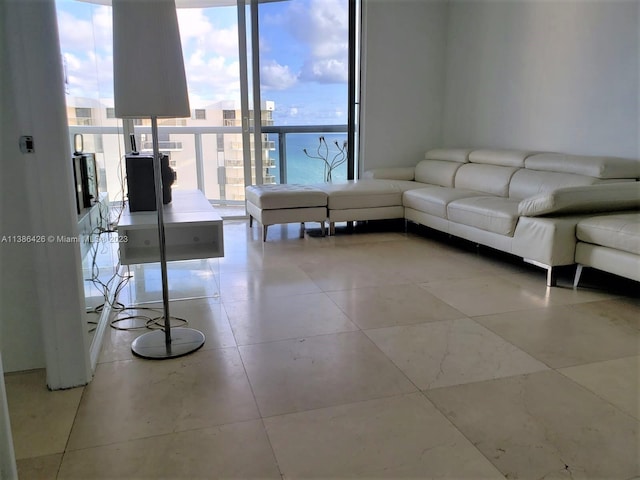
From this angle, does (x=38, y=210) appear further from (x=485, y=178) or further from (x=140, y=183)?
(x=485, y=178)

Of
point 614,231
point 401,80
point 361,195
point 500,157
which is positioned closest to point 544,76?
point 500,157

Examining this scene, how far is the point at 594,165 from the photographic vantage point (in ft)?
11.0

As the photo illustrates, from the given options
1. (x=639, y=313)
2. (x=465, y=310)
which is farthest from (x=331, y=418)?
(x=639, y=313)

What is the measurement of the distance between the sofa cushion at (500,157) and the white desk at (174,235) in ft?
8.50

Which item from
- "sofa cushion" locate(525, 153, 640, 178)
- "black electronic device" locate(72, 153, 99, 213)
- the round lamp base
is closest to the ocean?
"sofa cushion" locate(525, 153, 640, 178)

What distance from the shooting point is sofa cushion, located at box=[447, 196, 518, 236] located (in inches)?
129

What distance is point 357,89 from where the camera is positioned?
543 centimetres

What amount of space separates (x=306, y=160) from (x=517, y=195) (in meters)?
2.46

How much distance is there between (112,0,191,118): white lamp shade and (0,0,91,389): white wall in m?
0.25

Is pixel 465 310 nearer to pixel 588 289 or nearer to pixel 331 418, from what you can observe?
pixel 588 289

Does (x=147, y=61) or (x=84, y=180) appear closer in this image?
(x=147, y=61)

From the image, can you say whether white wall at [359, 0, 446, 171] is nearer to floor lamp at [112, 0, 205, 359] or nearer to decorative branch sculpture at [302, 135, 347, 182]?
decorative branch sculpture at [302, 135, 347, 182]

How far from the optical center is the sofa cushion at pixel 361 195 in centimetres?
448

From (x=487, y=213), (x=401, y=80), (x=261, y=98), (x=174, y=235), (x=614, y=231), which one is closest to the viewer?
(x=614, y=231)
